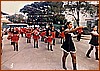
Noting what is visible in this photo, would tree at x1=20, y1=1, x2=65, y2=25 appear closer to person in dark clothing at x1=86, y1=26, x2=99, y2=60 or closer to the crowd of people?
the crowd of people

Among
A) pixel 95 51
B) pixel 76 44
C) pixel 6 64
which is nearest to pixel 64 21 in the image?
pixel 76 44

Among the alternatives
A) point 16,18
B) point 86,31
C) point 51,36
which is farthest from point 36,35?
point 86,31

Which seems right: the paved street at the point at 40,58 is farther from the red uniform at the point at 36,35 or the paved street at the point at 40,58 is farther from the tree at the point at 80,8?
the tree at the point at 80,8

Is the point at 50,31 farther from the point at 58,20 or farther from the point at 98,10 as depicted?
the point at 98,10

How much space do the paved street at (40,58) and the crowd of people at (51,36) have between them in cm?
4

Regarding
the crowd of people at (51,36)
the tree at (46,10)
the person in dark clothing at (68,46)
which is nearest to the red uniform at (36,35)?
the crowd of people at (51,36)

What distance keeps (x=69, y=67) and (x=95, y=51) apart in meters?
0.32

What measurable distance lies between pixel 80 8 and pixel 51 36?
423 mm

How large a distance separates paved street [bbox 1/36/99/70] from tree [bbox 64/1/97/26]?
0.29 m

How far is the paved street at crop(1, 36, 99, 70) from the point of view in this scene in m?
2.61

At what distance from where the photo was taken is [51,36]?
107 inches

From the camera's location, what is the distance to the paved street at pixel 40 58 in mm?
2605

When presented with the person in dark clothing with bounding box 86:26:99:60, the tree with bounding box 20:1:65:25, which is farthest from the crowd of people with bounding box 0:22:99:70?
the tree with bounding box 20:1:65:25

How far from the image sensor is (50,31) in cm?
270
